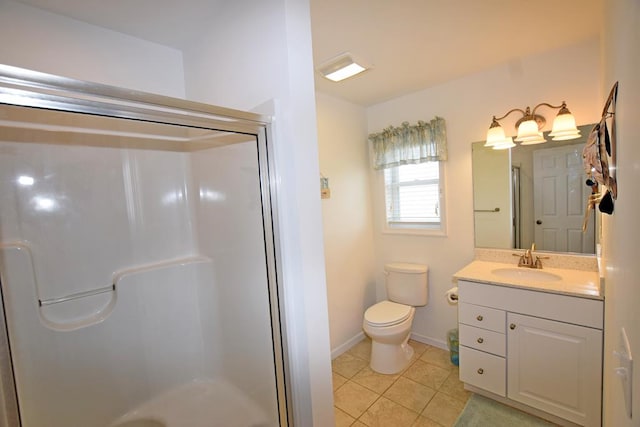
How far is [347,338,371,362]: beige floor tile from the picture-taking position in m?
2.56

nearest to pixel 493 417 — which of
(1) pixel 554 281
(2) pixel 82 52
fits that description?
(1) pixel 554 281

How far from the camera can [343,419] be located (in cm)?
186

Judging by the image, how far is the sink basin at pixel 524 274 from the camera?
1.93 meters

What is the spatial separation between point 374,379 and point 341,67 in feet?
7.64

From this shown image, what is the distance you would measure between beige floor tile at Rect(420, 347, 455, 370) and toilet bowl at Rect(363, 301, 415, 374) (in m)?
0.19

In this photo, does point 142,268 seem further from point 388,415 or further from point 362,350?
point 362,350

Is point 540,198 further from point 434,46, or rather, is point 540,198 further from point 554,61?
point 434,46

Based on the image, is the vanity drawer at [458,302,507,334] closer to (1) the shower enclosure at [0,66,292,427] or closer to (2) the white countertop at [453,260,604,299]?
(2) the white countertop at [453,260,604,299]

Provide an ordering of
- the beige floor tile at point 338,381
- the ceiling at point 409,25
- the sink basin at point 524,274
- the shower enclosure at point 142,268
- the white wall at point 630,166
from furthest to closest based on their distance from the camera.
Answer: the beige floor tile at point 338,381, the sink basin at point 524,274, the ceiling at point 409,25, the shower enclosure at point 142,268, the white wall at point 630,166

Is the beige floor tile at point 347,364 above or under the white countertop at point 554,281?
under

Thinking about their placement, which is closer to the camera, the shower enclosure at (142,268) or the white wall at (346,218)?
the shower enclosure at (142,268)

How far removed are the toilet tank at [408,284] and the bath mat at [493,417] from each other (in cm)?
84

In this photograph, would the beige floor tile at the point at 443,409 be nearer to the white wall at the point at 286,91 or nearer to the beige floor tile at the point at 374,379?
the beige floor tile at the point at 374,379

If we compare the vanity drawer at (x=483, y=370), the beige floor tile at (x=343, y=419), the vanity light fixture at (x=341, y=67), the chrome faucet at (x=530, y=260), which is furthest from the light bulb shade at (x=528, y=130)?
the beige floor tile at (x=343, y=419)
